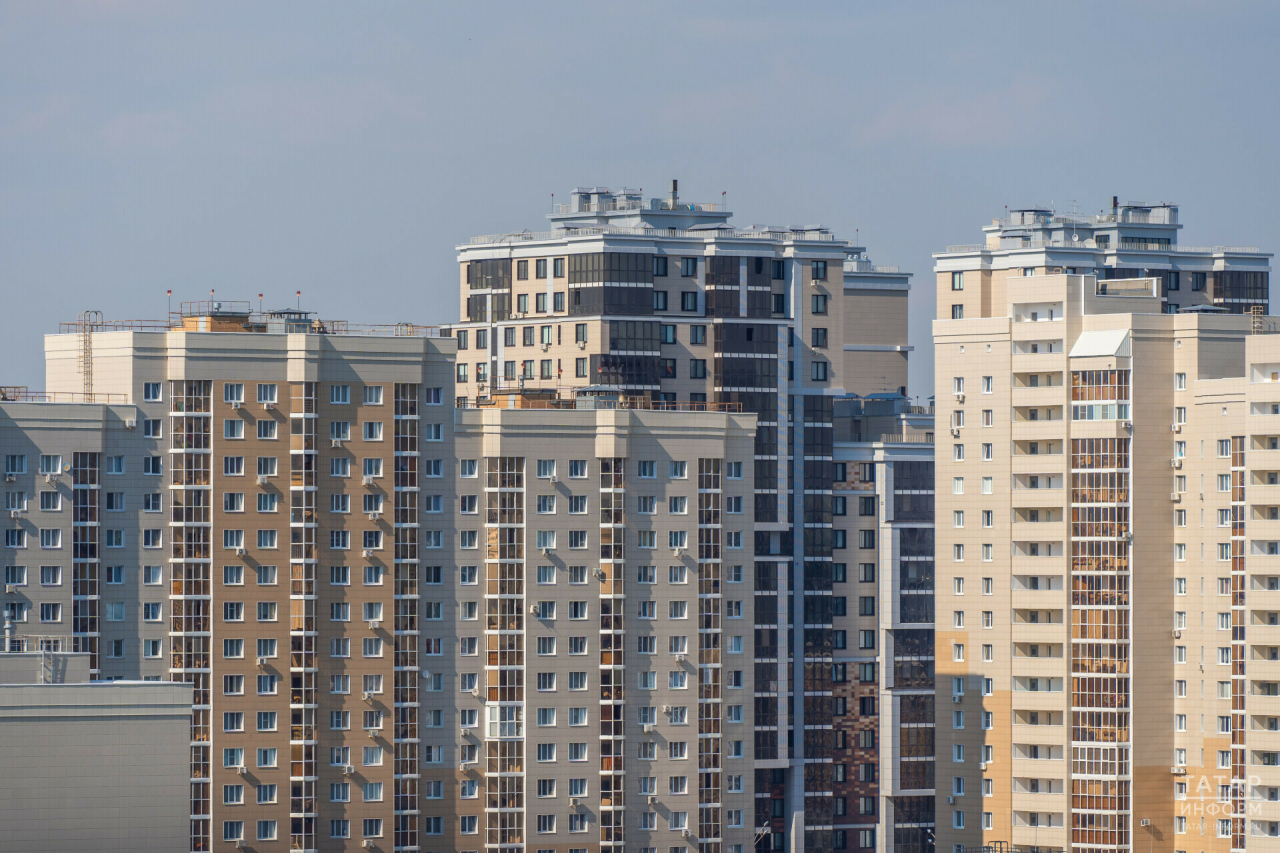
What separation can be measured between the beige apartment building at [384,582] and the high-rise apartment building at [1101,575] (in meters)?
15.9

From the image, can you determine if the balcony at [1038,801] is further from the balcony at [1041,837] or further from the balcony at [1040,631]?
the balcony at [1040,631]

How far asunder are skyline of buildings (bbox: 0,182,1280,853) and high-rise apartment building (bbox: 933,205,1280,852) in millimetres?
198

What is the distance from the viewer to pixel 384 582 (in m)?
159

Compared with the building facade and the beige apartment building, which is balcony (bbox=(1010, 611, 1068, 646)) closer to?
the beige apartment building

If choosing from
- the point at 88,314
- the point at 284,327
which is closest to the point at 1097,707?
the point at 284,327

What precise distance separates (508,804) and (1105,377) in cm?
4490

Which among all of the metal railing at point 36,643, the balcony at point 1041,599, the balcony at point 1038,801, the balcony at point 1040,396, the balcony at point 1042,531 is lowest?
the balcony at point 1038,801

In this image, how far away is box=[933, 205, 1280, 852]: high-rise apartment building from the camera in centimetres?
16275

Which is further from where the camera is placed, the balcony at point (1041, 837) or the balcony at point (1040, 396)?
the balcony at point (1040, 396)

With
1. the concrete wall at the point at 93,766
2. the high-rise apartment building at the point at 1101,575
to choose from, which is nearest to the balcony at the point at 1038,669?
the high-rise apartment building at the point at 1101,575

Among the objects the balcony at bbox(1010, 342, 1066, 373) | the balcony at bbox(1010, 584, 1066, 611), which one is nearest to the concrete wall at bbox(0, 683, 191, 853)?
the balcony at bbox(1010, 584, 1066, 611)

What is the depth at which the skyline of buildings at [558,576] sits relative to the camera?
15538 centimetres

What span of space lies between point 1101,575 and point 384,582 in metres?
43.9

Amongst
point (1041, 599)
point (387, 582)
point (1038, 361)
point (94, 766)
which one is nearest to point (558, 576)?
point (387, 582)
